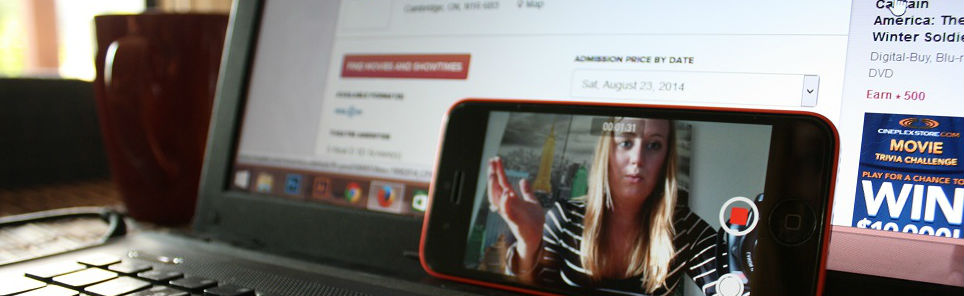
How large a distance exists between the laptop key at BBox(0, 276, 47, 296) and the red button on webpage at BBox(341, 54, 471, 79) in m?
0.23

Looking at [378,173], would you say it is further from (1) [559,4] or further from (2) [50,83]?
(2) [50,83]

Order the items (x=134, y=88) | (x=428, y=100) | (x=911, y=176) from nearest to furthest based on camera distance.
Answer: (x=911, y=176) < (x=428, y=100) < (x=134, y=88)

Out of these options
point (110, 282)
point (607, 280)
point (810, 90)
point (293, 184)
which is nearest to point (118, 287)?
point (110, 282)

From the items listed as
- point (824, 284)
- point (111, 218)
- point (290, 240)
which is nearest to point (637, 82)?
point (824, 284)

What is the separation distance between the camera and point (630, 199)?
0.35 metres

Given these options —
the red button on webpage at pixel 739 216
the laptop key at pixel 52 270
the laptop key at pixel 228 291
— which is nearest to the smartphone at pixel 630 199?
the red button on webpage at pixel 739 216

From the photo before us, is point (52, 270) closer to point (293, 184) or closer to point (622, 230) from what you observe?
point (293, 184)

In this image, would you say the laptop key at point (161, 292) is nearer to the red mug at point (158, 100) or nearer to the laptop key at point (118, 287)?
the laptop key at point (118, 287)

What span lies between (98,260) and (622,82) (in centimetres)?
34

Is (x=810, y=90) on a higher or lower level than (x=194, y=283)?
higher

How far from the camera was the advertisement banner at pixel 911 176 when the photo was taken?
31 centimetres

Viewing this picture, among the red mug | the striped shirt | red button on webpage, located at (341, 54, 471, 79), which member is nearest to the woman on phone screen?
the striped shirt

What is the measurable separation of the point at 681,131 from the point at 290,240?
0.97 ft

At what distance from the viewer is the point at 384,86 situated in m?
0.46
